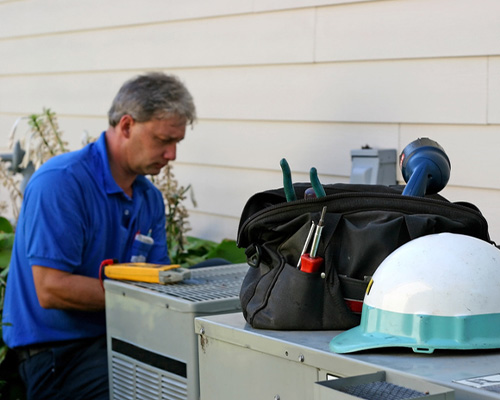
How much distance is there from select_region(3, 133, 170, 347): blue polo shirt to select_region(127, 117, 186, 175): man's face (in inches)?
4.9

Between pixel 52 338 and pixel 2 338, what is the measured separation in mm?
522

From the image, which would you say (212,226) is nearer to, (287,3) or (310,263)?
(287,3)

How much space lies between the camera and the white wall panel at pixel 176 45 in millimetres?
3777

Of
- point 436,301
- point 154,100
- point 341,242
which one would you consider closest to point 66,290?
point 154,100

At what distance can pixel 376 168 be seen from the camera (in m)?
3.25

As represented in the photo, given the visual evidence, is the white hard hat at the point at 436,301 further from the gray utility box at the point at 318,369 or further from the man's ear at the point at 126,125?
the man's ear at the point at 126,125

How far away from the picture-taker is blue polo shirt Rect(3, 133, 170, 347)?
3.42 meters

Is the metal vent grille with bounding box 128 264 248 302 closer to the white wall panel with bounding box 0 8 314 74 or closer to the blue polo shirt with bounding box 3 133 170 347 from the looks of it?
the blue polo shirt with bounding box 3 133 170 347

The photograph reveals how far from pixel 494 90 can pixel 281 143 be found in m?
1.18

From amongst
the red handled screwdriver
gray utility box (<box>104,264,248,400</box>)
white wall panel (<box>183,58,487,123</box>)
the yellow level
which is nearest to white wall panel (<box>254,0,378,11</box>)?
white wall panel (<box>183,58,487,123</box>)

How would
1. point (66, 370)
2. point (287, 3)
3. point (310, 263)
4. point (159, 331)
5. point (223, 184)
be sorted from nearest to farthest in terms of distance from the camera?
point (310, 263) → point (159, 331) → point (66, 370) → point (287, 3) → point (223, 184)

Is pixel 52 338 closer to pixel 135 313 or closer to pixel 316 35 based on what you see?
pixel 135 313

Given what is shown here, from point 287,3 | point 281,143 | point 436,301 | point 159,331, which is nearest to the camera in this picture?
point 436,301

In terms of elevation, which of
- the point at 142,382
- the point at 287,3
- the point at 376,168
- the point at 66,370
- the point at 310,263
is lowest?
the point at 66,370
